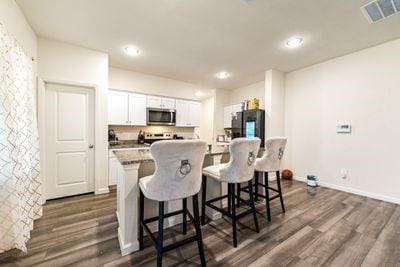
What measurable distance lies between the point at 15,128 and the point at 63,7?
1494 mm

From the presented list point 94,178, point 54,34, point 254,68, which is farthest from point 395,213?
point 54,34

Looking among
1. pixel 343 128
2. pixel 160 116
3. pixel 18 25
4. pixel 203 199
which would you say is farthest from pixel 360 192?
pixel 18 25

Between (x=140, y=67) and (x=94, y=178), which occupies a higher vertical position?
(x=140, y=67)

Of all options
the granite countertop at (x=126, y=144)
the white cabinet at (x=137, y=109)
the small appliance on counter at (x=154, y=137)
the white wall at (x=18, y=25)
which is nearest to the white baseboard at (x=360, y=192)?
the small appliance on counter at (x=154, y=137)

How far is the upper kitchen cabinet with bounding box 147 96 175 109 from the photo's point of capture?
4.34m

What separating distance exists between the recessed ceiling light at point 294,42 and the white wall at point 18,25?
353 cm

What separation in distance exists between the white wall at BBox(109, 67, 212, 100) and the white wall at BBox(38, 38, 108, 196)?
0.82 metres

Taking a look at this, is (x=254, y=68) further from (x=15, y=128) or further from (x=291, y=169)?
(x=15, y=128)

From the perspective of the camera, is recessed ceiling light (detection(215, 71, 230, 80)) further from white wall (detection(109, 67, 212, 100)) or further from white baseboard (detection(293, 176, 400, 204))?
white baseboard (detection(293, 176, 400, 204))

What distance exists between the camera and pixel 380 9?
2055 millimetres

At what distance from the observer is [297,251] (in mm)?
1685

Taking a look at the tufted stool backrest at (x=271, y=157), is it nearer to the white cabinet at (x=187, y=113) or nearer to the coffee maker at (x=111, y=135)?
the white cabinet at (x=187, y=113)

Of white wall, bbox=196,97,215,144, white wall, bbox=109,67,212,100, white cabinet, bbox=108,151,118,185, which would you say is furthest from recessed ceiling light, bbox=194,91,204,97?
white cabinet, bbox=108,151,118,185

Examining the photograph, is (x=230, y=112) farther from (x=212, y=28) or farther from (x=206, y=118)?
(x=212, y=28)
